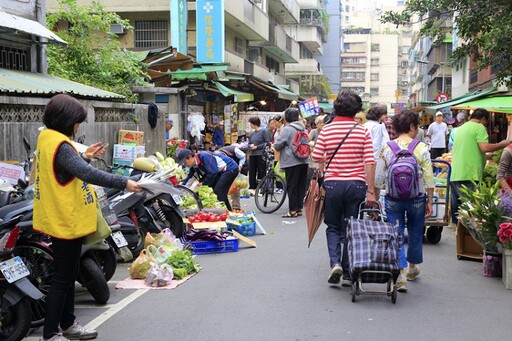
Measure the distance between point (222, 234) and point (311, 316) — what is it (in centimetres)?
369

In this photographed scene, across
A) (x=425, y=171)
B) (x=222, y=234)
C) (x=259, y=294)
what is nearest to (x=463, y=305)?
(x=425, y=171)

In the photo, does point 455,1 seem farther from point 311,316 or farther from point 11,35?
point 11,35

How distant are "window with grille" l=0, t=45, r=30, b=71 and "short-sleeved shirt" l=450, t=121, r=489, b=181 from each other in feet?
28.2

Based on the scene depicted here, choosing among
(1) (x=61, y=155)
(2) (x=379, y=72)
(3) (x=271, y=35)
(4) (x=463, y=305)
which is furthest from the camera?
(2) (x=379, y=72)

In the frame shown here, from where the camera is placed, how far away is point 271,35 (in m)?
40.7

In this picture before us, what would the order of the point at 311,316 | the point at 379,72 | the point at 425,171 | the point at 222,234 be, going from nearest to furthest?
→ 1. the point at 311,316
2. the point at 425,171
3. the point at 222,234
4. the point at 379,72

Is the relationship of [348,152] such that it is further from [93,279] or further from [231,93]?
[231,93]

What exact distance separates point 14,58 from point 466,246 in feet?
30.6

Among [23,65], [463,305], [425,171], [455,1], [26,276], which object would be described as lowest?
[463,305]

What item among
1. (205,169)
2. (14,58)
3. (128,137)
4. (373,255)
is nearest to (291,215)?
(205,169)

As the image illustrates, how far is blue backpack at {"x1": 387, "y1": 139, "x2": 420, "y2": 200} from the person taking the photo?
7035mm

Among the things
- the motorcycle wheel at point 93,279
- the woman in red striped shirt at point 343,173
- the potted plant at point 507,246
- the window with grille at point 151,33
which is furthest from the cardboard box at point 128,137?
the window with grille at point 151,33

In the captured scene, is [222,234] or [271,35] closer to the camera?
[222,234]

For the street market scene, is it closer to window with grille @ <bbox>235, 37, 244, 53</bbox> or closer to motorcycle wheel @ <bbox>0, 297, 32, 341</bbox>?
motorcycle wheel @ <bbox>0, 297, 32, 341</bbox>
